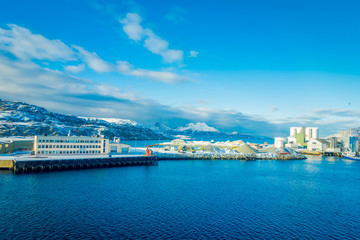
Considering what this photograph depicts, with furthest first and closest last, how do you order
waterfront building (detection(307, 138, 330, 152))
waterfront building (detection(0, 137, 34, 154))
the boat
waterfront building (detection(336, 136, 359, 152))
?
waterfront building (detection(307, 138, 330, 152))
waterfront building (detection(336, 136, 359, 152))
the boat
waterfront building (detection(0, 137, 34, 154))

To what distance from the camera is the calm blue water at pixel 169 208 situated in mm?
28000

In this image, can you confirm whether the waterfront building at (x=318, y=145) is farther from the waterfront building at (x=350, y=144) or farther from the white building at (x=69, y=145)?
the white building at (x=69, y=145)

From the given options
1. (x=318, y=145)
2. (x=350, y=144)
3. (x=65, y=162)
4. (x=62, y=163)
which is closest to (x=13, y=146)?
(x=62, y=163)

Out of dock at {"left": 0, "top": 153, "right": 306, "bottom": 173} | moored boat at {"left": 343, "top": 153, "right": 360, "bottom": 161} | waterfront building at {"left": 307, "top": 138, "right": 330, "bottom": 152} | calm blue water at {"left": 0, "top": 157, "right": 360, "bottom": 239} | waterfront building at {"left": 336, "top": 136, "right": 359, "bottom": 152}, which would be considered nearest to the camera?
calm blue water at {"left": 0, "top": 157, "right": 360, "bottom": 239}

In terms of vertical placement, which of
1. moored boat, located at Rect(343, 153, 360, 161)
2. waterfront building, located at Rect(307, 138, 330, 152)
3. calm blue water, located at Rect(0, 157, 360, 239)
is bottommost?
calm blue water, located at Rect(0, 157, 360, 239)

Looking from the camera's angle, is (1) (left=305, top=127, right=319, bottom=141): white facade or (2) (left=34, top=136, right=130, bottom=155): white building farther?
(1) (left=305, top=127, right=319, bottom=141): white facade

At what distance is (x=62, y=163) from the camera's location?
64.9 metres

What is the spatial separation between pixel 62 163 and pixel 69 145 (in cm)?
1240

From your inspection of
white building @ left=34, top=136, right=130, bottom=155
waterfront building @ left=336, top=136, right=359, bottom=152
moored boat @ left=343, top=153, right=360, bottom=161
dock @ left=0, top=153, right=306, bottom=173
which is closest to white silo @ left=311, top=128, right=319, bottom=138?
waterfront building @ left=336, top=136, right=359, bottom=152

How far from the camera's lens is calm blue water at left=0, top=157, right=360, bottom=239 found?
28000mm

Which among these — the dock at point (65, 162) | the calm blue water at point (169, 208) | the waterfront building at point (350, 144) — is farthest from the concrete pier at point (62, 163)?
the waterfront building at point (350, 144)

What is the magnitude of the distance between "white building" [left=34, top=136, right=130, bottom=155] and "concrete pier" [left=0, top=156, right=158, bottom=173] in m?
9.08

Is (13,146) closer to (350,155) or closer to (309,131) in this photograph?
(350,155)

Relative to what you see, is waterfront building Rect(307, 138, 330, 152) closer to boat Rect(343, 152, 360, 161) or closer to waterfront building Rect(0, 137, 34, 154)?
boat Rect(343, 152, 360, 161)
